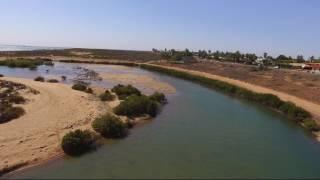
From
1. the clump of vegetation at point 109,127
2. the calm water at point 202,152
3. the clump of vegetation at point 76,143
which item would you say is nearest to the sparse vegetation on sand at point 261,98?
the calm water at point 202,152

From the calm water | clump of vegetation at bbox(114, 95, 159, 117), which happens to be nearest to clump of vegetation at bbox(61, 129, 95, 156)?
the calm water

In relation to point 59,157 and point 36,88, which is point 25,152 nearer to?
point 59,157

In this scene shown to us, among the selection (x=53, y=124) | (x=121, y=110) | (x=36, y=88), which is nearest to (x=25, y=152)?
(x=53, y=124)

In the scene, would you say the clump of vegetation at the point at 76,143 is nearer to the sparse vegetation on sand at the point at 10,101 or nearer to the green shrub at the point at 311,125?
the sparse vegetation on sand at the point at 10,101

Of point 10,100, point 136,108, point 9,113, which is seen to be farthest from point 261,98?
point 9,113

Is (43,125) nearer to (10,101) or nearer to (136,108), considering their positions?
(136,108)

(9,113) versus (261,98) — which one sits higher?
(9,113)

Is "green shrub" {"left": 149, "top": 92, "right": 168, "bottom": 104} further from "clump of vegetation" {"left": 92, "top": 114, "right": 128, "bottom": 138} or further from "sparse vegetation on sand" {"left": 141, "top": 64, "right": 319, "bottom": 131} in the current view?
"clump of vegetation" {"left": 92, "top": 114, "right": 128, "bottom": 138}
